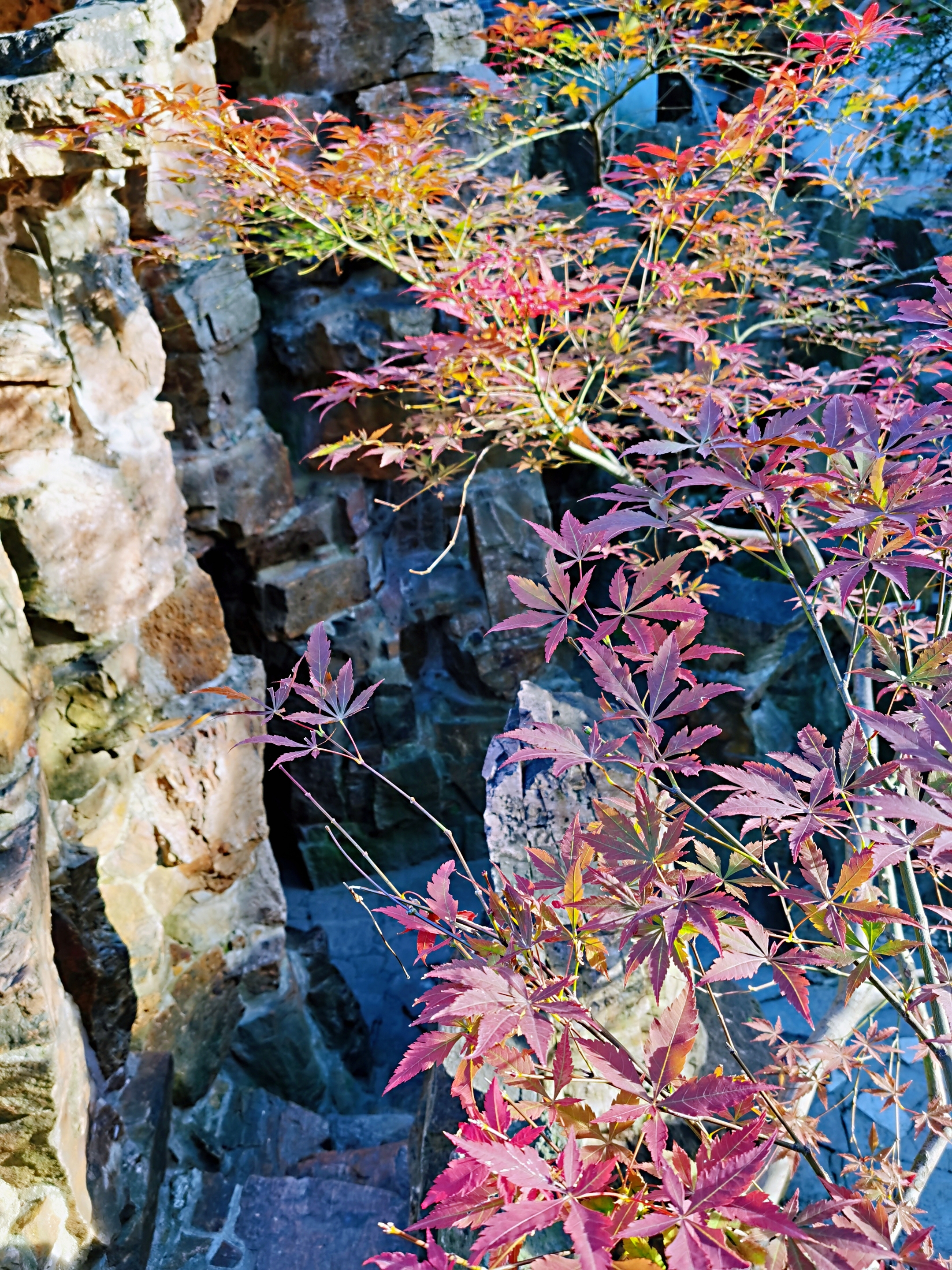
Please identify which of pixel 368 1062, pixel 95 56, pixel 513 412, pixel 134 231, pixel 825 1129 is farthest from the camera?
pixel 368 1062

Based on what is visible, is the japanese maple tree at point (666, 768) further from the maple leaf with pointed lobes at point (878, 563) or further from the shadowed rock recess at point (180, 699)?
the shadowed rock recess at point (180, 699)

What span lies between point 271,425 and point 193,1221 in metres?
4.65

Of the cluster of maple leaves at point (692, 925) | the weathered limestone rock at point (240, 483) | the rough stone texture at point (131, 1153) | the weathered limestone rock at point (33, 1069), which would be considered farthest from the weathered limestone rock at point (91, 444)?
the weathered limestone rock at point (240, 483)

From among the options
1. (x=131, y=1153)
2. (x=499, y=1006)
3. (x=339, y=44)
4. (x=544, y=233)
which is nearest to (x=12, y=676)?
(x=131, y=1153)

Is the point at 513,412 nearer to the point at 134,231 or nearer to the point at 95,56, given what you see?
the point at 95,56

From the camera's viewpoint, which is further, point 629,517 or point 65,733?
point 65,733

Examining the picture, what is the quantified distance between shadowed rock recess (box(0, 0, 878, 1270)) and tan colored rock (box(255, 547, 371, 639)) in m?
0.02

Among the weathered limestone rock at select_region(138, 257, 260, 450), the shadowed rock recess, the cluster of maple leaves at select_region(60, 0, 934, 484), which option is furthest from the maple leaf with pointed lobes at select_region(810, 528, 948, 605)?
the weathered limestone rock at select_region(138, 257, 260, 450)

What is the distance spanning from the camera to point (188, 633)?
9.78 ft

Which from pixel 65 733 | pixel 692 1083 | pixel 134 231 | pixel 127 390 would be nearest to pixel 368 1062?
pixel 65 733

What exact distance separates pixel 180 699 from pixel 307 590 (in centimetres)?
250

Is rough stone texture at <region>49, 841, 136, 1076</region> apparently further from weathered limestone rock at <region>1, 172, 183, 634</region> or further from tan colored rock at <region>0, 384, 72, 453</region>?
tan colored rock at <region>0, 384, 72, 453</region>

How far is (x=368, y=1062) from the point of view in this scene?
14.5ft

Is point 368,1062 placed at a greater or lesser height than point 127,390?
lesser
